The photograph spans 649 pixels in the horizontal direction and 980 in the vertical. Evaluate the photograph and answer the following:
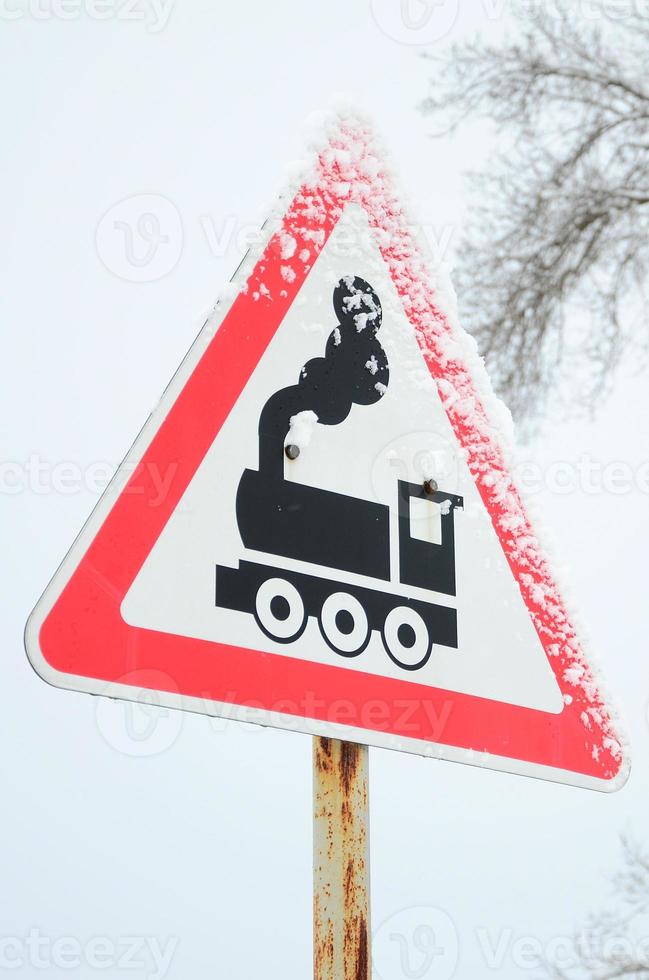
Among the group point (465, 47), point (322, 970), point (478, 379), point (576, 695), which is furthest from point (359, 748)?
point (465, 47)

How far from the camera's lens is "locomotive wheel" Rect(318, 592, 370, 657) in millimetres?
1105

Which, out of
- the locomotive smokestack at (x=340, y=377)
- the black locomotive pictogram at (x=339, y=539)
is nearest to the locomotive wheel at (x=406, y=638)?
the black locomotive pictogram at (x=339, y=539)


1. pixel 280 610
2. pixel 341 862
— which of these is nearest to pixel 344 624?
pixel 280 610

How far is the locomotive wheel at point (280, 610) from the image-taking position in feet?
3.51

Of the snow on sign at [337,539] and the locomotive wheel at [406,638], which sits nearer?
the snow on sign at [337,539]

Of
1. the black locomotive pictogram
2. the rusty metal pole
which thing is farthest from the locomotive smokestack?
the rusty metal pole

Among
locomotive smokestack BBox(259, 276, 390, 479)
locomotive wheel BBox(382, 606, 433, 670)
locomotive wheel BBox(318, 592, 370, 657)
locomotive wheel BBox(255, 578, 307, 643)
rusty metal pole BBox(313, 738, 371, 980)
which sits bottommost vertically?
rusty metal pole BBox(313, 738, 371, 980)

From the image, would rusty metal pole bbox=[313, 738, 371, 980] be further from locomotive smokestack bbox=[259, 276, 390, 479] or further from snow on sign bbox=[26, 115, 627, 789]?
locomotive smokestack bbox=[259, 276, 390, 479]

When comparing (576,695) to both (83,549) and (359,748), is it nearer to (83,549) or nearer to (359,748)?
(359,748)

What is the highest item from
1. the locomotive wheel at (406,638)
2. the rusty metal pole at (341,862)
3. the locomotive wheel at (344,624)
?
the locomotive wheel at (406,638)

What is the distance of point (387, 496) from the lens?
121 centimetres

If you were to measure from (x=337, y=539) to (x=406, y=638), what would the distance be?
122 millimetres

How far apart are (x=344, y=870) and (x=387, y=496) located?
0.37 m

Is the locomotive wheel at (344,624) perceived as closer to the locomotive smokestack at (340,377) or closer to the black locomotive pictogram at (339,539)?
the black locomotive pictogram at (339,539)
